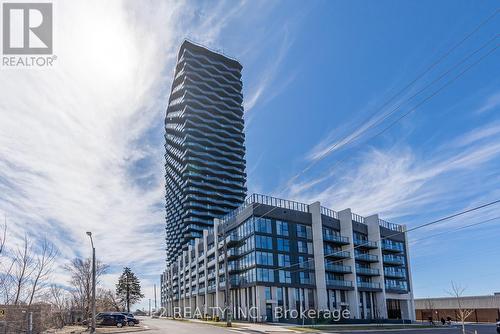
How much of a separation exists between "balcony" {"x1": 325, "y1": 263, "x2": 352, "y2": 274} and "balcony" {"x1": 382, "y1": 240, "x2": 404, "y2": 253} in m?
15.0

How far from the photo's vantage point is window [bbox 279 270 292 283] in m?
69.5

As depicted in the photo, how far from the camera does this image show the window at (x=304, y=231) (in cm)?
7456

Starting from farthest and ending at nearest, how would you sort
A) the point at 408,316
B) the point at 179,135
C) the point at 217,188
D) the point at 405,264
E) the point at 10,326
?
the point at 179,135 < the point at 217,188 < the point at 405,264 < the point at 408,316 < the point at 10,326

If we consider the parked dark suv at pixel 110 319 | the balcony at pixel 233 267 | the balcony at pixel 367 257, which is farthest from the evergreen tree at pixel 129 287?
the parked dark suv at pixel 110 319

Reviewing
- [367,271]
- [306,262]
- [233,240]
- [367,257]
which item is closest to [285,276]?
[306,262]

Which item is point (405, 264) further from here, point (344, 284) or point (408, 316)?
point (344, 284)

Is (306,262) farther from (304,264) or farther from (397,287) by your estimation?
(397,287)

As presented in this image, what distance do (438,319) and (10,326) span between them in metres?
79.3

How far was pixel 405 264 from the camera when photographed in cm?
9750

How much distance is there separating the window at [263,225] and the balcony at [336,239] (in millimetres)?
11884

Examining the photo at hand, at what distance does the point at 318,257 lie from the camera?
244 ft

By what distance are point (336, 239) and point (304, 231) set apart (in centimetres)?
703

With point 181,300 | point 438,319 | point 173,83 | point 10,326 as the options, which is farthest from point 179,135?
point 10,326

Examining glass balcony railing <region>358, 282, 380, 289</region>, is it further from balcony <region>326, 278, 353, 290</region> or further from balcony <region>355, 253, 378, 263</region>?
balcony <region>355, 253, 378, 263</region>
